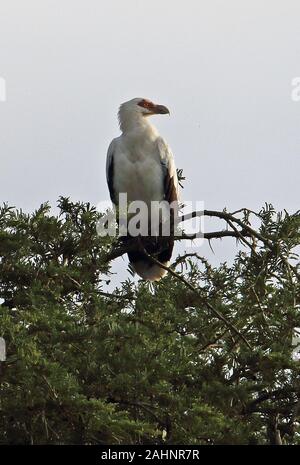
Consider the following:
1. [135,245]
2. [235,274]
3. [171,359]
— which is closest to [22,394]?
[171,359]

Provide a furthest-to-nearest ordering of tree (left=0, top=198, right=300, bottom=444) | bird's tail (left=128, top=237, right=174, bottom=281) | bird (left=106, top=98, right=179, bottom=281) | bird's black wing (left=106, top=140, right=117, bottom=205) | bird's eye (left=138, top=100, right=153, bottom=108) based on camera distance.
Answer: bird's eye (left=138, top=100, right=153, bottom=108), bird's black wing (left=106, top=140, right=117, bottom=205), bird (left=106, top=98, right=179, bottom=281), bird's tail (left=128, top=237, right=174, bottom=281), tree (left=0, top=198, right=300, bottom=444)

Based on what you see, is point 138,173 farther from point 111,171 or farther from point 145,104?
point 145,104

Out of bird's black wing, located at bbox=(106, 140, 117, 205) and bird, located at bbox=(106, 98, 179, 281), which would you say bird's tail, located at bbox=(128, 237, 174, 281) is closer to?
bird, located at bbox=(106, 98, 179, 281)

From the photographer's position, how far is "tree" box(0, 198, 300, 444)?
584 centimetres

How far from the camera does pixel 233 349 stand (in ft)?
23.0

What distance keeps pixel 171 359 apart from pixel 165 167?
387cm

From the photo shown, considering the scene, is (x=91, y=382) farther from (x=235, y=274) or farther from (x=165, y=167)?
(x=165, y=167)

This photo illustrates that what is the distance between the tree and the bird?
5.95 feet

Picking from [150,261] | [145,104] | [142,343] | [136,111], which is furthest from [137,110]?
[142,343]

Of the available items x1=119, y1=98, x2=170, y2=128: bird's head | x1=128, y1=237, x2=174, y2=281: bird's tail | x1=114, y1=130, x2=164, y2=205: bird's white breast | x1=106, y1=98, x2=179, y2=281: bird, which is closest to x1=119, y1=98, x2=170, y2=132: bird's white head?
x1=119, y1=98, x2=170, y2=128: bird's head

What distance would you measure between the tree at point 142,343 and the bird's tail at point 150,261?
1425 mm

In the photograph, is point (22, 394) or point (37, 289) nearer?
point (22, 394)

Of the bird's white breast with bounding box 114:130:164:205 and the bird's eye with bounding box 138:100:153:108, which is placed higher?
the bird's eye with bounding box 138:100:153:108

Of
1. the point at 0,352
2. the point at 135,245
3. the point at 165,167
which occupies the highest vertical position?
the point at 165,167
